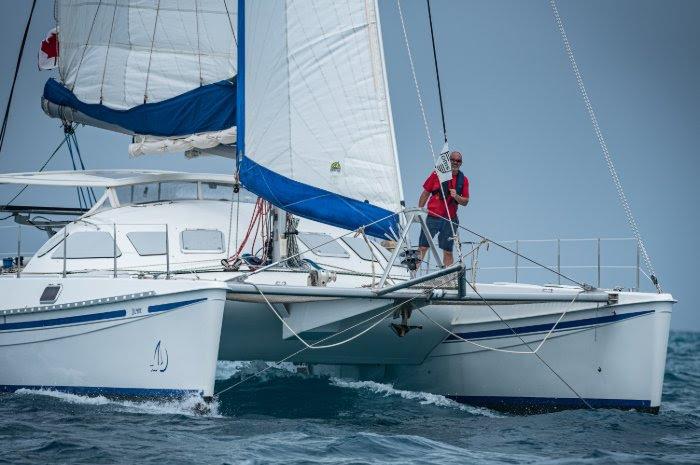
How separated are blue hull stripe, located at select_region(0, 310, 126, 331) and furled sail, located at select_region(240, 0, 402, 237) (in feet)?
7.51

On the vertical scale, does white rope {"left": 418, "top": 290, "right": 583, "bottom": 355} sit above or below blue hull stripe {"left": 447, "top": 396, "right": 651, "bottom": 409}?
above

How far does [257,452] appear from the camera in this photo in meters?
10.6

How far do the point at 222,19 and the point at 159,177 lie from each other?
2500 millimetres

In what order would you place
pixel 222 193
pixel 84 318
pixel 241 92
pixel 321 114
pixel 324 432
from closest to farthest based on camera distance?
pixel 324 432 < pixel 84 318 < pixel 321 114 < pixel 241 92 < pixel 222 193

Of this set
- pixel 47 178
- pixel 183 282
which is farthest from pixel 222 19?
pixel 183 282

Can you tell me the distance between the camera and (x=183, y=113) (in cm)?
1625

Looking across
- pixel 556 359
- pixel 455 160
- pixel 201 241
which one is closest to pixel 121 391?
pixel 201 241

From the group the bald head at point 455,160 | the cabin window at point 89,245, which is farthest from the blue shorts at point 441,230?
the cabin window at point 89,245

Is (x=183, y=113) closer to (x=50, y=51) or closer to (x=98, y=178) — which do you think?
(x=98, y=178)

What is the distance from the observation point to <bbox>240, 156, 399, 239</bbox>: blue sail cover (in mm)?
13359

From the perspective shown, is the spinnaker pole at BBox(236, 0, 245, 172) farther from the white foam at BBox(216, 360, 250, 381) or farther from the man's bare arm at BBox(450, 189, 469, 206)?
the white foam at BBox(216, 360, 250, 381)

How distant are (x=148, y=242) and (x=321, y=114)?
2900 mm

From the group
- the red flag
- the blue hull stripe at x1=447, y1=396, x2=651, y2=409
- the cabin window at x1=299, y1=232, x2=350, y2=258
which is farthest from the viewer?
the red flag

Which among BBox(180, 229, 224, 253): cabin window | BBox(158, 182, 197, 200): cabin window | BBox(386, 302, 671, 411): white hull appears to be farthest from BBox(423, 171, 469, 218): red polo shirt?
BBox(158, 182, 197, 200): cabin window
